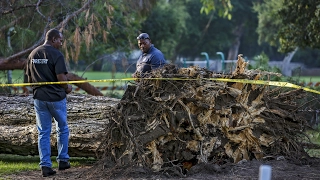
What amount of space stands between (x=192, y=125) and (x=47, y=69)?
6.67 feet

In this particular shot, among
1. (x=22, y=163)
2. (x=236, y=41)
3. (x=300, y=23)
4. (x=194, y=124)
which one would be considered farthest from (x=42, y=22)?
(x=236, y=41)

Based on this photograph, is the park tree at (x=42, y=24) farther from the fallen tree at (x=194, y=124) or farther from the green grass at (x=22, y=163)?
the fallen tree at (x=194, y=124)

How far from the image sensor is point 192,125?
308 inches

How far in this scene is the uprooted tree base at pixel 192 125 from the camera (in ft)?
25.3

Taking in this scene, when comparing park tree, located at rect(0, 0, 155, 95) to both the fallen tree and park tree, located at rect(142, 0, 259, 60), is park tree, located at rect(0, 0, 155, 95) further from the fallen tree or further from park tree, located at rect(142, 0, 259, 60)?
park tree, located at rect(142, 0, 259, 60)

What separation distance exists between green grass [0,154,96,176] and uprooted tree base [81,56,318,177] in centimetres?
125

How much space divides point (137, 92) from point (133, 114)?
288 mm

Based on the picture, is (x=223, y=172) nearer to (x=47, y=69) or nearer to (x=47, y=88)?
(x=47, y=88)

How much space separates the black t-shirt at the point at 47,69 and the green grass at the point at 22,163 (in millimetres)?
1324

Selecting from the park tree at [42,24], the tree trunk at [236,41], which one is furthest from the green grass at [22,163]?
the tree trunk at [236,41]

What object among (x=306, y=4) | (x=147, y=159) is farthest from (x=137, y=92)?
(x=306, y=4)

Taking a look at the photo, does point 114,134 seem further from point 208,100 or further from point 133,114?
point 208,100

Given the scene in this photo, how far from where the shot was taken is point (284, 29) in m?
18.8

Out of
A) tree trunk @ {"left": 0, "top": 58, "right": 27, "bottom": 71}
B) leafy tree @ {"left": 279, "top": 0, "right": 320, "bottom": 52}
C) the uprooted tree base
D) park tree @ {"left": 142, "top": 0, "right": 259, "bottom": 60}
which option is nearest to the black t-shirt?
the uprooted tree base
